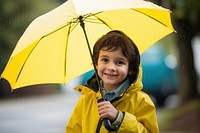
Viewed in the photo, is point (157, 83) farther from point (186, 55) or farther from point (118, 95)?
point (118, 95)

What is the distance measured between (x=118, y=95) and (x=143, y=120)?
0.75ft

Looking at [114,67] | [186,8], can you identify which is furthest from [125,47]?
[186,8]

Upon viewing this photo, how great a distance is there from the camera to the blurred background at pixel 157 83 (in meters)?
12.3

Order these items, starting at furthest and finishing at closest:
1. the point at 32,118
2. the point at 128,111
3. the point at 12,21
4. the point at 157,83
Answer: the point at 12,21
the point at 157,83
the point at 32,118
the point at 128,111

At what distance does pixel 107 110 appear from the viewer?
3.48m

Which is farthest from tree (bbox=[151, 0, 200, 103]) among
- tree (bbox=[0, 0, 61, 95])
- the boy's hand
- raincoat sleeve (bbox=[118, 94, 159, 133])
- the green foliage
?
tree (bbox=[0, 0, 61, 95])

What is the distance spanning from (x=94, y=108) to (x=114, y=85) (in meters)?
0.20

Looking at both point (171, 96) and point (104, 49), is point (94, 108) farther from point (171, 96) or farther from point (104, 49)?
point (171, 96)

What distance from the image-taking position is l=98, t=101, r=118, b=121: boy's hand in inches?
137

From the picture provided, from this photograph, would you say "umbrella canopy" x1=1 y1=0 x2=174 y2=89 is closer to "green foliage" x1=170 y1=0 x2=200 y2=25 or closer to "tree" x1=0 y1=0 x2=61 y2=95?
"green foliage" x1=170 y1=0 x2=200 y2=25

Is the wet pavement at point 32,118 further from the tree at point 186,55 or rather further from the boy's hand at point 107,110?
the boy's hand at point 107,110

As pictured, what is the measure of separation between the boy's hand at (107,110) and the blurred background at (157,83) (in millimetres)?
7089

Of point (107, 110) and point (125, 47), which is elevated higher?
point (125, 47)

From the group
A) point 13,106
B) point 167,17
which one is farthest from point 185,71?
point 167,17
